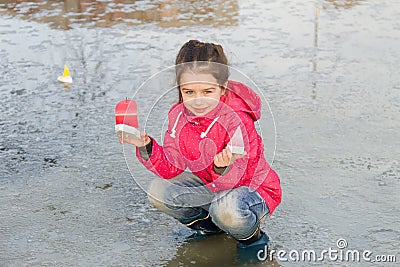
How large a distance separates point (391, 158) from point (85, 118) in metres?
1.91

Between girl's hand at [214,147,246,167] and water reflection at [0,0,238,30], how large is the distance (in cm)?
414

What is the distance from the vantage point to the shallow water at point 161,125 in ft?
9.82

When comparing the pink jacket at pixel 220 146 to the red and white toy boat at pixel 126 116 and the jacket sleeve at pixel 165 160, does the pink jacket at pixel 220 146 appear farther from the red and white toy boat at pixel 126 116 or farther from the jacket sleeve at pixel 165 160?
the red and white toy boat at pixel 126 116

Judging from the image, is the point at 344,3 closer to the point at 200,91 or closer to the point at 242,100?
the point at 242,100

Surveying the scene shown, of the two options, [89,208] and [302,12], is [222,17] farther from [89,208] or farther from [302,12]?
[89,208]

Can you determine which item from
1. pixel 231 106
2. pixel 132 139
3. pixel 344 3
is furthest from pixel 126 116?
pixel 344 3

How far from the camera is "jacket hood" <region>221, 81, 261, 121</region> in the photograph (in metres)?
2.77

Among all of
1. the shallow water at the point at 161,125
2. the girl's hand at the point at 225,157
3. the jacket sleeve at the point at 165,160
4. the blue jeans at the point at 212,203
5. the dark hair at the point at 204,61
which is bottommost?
the shallow water at the point at 161,125

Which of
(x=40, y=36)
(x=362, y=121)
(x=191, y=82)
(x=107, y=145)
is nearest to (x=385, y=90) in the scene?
(x=362, y=121)

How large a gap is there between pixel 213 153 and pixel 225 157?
219mm

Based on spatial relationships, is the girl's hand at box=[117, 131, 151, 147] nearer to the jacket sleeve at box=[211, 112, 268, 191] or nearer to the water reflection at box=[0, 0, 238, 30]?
the jacket sleeve at box=[211, 112, 268, 191]

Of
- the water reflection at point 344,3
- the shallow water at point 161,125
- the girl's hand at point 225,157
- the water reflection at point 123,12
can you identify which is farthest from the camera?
the water reflection at point 344,3

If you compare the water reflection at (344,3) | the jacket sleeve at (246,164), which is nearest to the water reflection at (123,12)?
the water reflection at (344,3)

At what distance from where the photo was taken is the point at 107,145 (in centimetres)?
396
